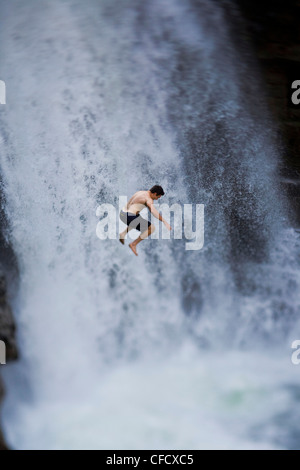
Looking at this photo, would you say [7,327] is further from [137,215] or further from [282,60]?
[282,60]

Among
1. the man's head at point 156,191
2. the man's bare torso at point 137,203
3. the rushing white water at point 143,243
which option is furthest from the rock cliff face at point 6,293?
the man's head at point 156,191

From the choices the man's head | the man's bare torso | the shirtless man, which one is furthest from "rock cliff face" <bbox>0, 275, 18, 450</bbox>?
the man's head

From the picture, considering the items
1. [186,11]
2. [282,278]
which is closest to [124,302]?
[282,278]

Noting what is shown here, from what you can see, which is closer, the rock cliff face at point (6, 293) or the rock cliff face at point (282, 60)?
the rock cliff face at point (6, 293)

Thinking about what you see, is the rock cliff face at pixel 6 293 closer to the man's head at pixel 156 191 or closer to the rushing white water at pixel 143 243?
the rushing white water at pixel 143 243

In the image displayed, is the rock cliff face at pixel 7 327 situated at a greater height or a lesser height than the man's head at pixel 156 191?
lesser

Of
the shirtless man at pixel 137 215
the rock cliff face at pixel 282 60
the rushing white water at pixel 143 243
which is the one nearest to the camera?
the shirtless man at pixel 137 215

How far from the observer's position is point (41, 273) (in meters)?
6.43

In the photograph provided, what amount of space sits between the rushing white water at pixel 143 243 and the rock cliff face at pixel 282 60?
32 centimetres

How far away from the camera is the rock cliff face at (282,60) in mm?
7480

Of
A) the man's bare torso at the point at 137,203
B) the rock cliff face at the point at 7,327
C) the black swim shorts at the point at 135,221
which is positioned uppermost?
the man's bare torso at the point at 137,203

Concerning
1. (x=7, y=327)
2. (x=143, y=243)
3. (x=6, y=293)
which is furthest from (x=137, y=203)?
(x=7, y=327)

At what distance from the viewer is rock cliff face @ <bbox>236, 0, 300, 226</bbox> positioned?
7480 millimetres

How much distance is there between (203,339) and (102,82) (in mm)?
4389
